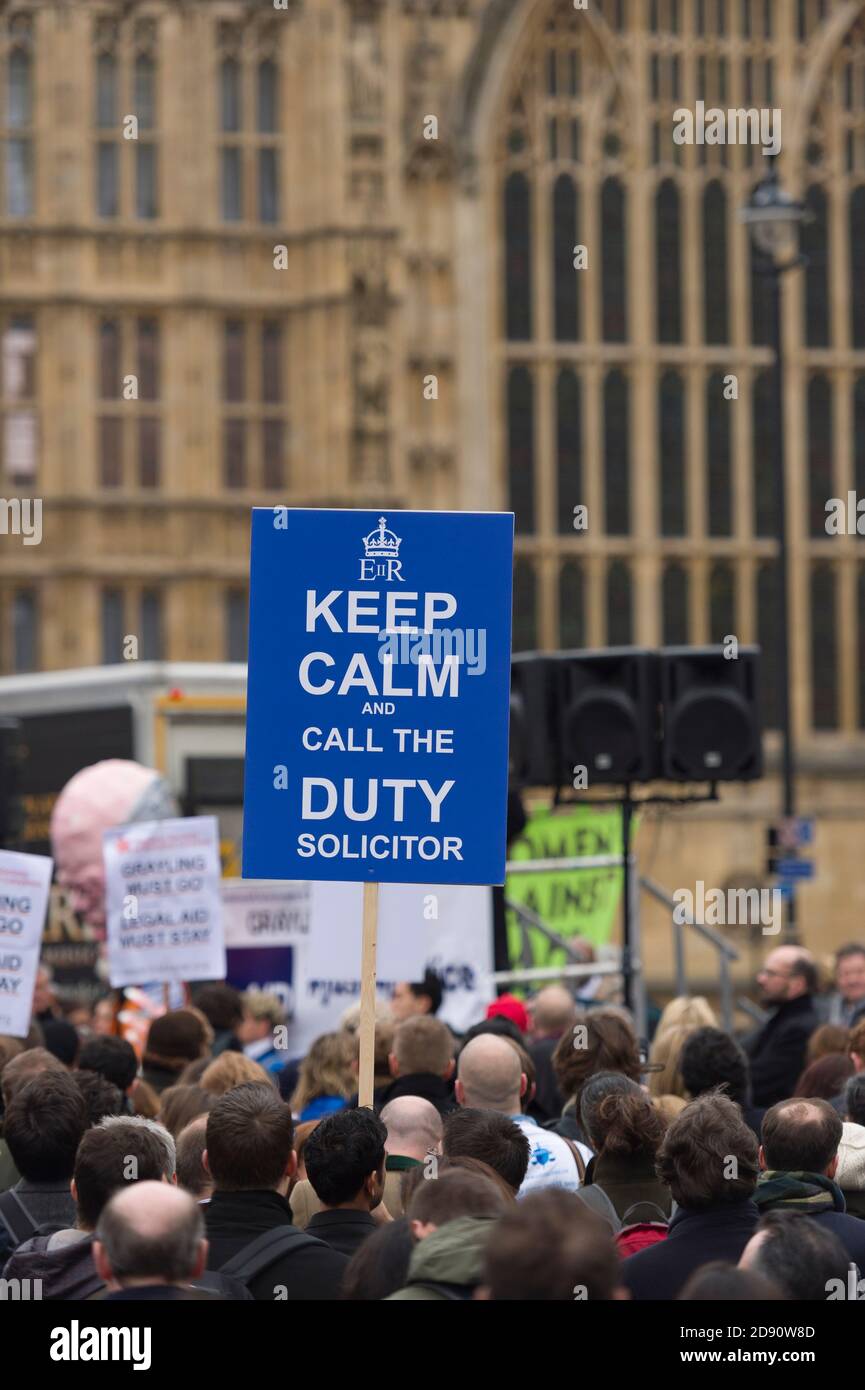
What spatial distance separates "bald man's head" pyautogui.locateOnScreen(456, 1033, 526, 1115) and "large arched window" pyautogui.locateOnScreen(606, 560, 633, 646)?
20.8 metres

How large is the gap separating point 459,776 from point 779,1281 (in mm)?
2160

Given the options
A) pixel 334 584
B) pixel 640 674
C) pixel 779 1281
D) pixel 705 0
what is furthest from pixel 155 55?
pixel 779 1281

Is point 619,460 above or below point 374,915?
above

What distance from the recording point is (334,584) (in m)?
6.20

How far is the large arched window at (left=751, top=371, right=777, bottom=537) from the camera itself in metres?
27.9

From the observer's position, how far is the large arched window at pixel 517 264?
88.8ft

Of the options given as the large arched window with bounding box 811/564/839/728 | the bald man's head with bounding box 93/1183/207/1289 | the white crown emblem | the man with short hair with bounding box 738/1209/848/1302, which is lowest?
the man with short hair with bounding box 738/1209/848/1302

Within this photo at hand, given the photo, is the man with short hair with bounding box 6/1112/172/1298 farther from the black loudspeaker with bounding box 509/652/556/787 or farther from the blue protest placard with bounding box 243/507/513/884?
the black loudspeaker with bounding box 509/652/556/787

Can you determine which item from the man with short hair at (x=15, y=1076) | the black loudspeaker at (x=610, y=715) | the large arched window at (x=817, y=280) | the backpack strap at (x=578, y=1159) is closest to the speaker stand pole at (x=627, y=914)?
the black loudspeaker at (x=610, y=715)

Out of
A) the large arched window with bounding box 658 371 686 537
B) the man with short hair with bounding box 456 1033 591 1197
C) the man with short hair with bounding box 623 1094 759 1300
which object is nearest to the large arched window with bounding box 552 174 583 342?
the large arched window with bounding box 658 371 686 537

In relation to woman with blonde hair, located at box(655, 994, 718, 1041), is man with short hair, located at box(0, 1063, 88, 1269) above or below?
below

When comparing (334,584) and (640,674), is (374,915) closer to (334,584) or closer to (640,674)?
(334,584)

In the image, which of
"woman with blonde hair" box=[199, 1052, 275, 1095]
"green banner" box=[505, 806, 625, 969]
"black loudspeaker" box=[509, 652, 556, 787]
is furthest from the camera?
"green banner" box=[505, 806, 625, 969]
